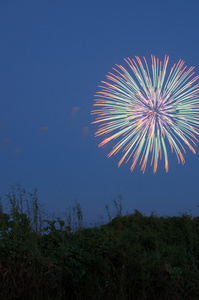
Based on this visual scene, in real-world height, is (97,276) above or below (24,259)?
below

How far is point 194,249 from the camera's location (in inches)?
452

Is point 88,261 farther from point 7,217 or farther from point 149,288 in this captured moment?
point 7,217

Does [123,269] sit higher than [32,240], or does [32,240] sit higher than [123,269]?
[32,240]

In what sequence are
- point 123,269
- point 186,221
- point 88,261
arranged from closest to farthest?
point 123,269 < point 88,261 < point 186,221

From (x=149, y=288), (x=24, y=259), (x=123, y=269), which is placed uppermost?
(x=24, y=259)

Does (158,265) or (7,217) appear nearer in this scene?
(158,265)

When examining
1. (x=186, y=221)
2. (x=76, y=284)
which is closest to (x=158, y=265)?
(x=76, y=284)

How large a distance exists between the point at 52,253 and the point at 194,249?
5755 mm

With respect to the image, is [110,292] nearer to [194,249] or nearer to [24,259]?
[24,259]

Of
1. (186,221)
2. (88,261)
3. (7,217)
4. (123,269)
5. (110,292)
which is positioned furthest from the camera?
(186,221)

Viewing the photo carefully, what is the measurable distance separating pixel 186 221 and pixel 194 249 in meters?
3.57

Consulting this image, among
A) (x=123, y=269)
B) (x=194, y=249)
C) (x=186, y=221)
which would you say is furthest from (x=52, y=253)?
(x=186, y=221)

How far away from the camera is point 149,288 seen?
7.09m

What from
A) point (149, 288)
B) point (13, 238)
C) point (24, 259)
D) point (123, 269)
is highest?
point (13, 238)
